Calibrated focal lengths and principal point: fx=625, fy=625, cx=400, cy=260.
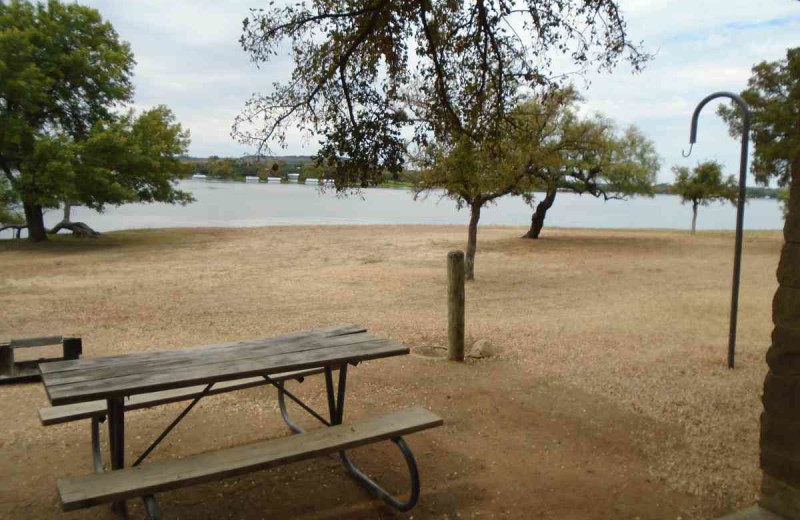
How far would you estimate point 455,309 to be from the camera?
256 inches

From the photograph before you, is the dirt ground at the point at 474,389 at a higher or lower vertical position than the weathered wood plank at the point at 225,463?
lower

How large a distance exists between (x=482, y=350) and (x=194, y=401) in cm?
387

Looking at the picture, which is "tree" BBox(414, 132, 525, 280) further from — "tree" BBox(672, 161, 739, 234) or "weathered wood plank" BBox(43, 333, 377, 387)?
"tree" BBox(672, 161, 739, 234)

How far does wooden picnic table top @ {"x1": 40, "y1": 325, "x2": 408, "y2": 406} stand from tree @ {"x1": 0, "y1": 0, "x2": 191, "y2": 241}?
17.0m

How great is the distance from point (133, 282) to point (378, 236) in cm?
1310

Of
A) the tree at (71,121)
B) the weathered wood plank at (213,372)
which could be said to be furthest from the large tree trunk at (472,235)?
the tree at (71,121)

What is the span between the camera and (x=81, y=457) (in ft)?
13.5

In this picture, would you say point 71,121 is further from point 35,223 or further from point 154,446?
point 154,446

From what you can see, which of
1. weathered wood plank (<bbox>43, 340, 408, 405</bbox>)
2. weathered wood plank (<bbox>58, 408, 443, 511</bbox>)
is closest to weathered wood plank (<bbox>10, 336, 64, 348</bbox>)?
weathered wood plank (<bbox>43, 340, 408, 405</bbox>)

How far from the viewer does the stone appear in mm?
6711

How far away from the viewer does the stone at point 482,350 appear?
6.71 metres

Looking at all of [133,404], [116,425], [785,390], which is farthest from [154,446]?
[785,390]

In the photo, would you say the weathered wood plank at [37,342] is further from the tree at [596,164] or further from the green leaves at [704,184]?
the green leaves at [704,184]

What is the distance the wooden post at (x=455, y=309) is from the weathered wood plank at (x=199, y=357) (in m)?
2.44
